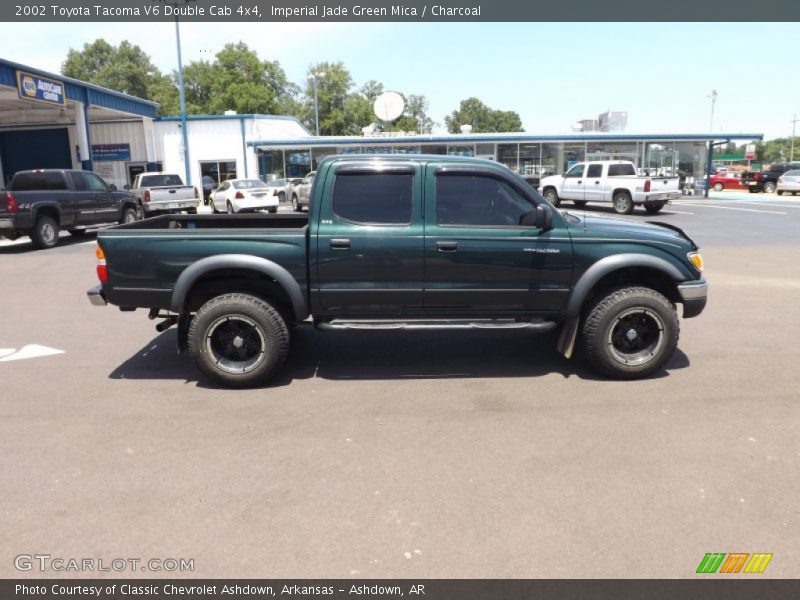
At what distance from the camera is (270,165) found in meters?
35.7

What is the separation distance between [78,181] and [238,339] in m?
13.6

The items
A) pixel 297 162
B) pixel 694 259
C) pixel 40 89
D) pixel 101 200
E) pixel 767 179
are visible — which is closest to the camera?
pixel 694 259

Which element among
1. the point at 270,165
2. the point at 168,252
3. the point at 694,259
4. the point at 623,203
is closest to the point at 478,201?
the point at 694,259

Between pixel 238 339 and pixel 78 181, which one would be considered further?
pixel 78 181

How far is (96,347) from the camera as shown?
21.8ft

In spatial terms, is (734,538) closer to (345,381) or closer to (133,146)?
(345,381)

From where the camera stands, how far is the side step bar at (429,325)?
5301mm

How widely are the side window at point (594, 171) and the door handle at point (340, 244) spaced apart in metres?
20.4

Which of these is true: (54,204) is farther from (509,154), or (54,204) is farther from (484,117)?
(484,117)

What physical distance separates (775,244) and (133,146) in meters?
31.5

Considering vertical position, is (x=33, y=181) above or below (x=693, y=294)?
Answer: above

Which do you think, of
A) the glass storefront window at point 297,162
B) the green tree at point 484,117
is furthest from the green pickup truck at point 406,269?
the green tree at point 484,117

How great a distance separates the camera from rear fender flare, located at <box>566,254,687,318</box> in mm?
5254
